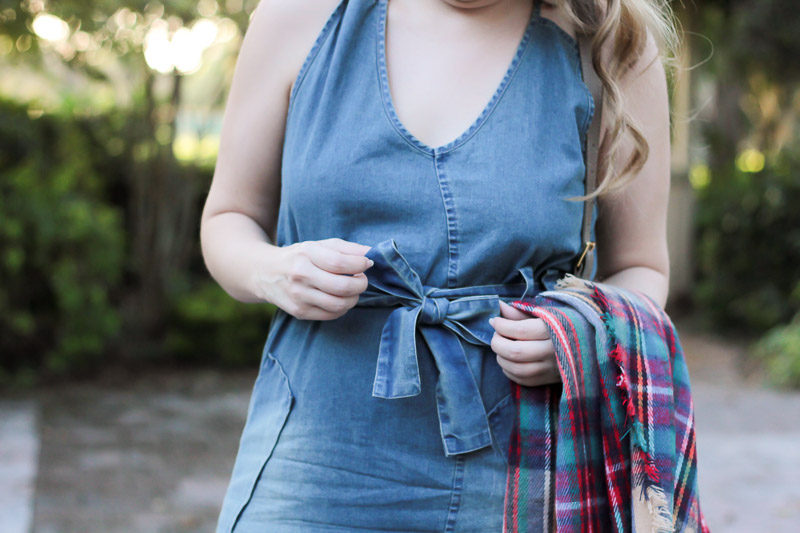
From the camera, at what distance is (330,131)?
145cm

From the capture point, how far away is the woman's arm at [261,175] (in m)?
1.37

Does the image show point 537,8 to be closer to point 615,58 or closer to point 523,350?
point 615,58

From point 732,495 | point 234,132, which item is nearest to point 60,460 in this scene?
point 732,495

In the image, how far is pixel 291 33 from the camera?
4.92ft

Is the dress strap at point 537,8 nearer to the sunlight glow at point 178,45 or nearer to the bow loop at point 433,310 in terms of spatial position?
the bow loop at point 433,310

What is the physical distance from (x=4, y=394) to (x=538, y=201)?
605 cm

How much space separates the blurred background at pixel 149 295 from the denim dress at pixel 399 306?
10.8 ft

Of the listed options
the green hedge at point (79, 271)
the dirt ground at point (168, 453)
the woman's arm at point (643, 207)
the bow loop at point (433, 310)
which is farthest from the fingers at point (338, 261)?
the green hedge at point (79, 271)

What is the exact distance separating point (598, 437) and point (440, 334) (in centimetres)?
30

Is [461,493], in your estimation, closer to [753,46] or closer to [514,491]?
[514,491]

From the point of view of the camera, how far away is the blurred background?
5.07 m

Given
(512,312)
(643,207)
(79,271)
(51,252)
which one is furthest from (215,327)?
(512,312)

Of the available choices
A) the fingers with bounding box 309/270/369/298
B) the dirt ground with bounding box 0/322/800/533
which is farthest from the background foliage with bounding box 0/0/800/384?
the fingers with bounding box 309/270/369/298

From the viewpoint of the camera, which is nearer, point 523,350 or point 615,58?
point 523,350
